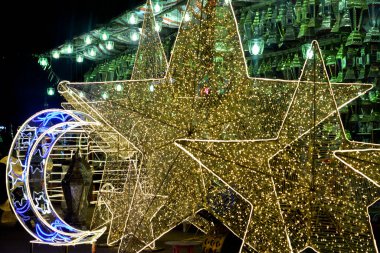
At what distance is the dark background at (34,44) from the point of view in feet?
46.6

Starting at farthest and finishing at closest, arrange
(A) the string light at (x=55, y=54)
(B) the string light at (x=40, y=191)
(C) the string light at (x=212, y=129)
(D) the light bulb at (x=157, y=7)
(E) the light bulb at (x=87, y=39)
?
(A) the string light at (x=55, y=54), (E) the light bulb at (x=87, y=39), (D) the light bulb at (x=157, y=7), (B) the string light at (x=40, y=191), (C) the string light at (x=212, y=129)

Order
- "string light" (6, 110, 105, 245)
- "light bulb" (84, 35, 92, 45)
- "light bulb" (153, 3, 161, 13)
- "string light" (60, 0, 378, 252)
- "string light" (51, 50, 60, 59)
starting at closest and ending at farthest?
1. "string light" (60, 0, 378, 252)
2. "string light" (6, 110, 105, 245)
3. "light bulb" (153, 3, 161, 13)
4. "light bulb" (84, 35, 92, 45)
5. "string light" (51, 50, 60, 59)

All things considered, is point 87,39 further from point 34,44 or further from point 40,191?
point 40,191

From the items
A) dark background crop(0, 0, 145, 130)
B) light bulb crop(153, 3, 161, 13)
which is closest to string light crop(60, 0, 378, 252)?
light bulb crop(153, 3, 161, 13)

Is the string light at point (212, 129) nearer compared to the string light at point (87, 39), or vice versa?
the string light at point (212, 129)

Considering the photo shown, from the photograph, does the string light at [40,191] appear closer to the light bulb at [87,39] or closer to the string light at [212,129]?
the string light at [212,129]

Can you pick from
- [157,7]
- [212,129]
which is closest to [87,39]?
[157,7]

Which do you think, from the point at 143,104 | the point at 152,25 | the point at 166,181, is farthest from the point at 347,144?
the point at 152,25

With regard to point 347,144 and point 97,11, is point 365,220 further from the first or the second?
point 97,11

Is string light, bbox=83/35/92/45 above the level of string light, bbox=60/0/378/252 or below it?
above

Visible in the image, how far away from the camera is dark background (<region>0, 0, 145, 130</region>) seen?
559 inches

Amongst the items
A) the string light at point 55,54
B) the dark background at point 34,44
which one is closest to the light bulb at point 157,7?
the dark background at point 34,44

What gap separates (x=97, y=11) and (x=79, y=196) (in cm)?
754

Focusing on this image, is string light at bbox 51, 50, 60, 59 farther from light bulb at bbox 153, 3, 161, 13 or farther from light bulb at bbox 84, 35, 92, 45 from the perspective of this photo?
light bulb at bbox 153, 3, 161, 13
